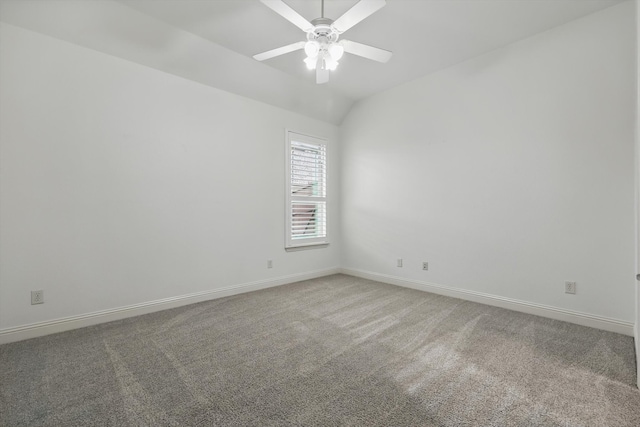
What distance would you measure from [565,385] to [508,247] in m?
1.68

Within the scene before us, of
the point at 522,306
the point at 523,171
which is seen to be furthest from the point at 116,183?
the point at 522,306

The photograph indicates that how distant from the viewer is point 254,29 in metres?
2.86

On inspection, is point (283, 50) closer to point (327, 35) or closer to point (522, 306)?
point (327, 35)

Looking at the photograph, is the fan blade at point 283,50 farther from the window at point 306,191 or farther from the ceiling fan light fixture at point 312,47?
the window at point 306,191

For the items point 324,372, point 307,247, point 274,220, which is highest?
point 274,220

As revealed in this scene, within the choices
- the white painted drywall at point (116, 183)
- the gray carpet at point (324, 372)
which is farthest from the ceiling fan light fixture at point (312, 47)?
the gray carpet at point (324, 372)

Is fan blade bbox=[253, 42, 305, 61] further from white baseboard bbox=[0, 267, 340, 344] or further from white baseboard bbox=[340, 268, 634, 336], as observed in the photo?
white baseboard bbox=[340, 268, 634, 336]

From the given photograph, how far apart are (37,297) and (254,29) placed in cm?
317

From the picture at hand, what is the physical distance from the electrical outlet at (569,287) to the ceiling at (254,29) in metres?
2.57

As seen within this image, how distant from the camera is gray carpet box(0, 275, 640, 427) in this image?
1.51m

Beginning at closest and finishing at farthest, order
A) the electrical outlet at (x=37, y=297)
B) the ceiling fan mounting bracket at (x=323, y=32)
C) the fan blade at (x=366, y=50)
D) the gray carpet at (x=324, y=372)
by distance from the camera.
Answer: the gray carpet at (x=324, y=372) < the ceiling fan mounting bracket at (x=323, y=32) < the fan blade at (x=366, y=50) < the electrical outlet at (x=37, y=297)

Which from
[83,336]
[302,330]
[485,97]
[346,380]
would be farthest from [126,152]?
[485,97]

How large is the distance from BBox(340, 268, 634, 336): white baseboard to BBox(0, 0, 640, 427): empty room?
2 cm

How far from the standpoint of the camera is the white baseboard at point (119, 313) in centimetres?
238
